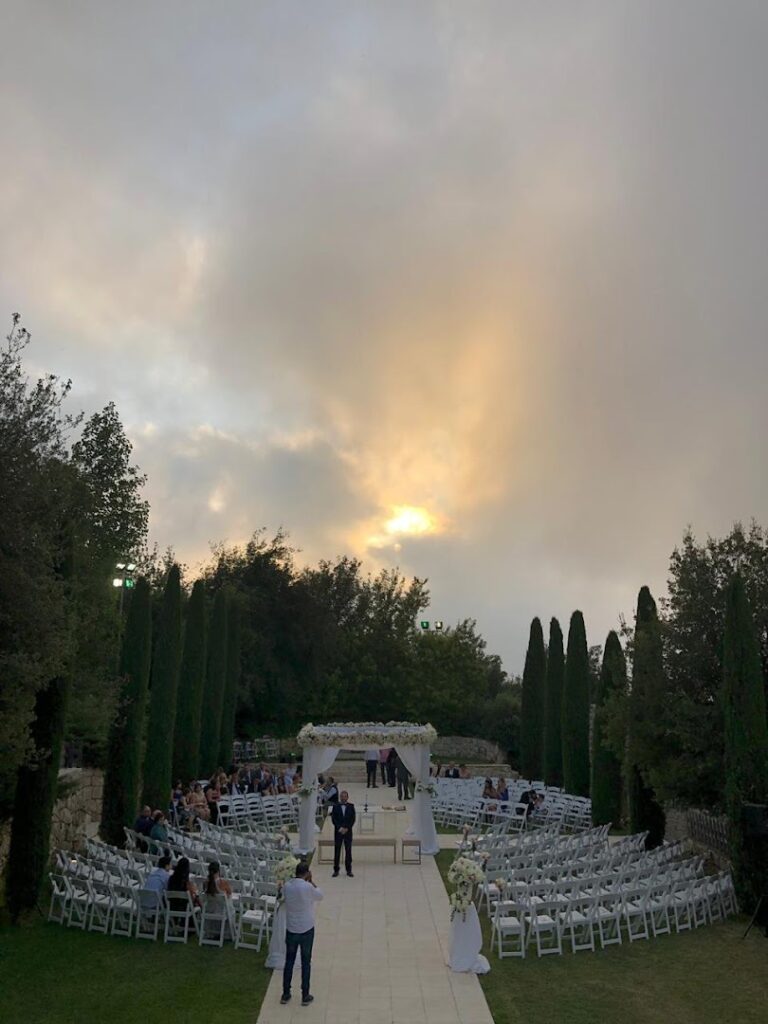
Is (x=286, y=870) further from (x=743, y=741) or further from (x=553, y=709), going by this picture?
(x=553, y=709)

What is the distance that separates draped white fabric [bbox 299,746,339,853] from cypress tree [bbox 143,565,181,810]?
4.44m

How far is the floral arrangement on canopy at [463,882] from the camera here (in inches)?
448

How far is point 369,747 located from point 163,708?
20.4 feet

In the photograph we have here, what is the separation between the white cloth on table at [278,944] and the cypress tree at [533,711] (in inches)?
959

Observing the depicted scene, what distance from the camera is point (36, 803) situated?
45.9 ft

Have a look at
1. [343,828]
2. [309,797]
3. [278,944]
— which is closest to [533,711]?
[309,797]

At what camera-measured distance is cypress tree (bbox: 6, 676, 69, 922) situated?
13633 millimetres

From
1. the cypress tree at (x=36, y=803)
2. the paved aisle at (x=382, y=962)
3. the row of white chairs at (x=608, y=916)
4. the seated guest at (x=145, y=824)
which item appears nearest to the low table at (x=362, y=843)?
the paved aisle at (x=382, y=962)

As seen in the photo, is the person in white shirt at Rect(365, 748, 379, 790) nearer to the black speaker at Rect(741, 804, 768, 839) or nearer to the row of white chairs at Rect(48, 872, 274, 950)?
the row of white chairs at Rect(48, 872, 274, 950)

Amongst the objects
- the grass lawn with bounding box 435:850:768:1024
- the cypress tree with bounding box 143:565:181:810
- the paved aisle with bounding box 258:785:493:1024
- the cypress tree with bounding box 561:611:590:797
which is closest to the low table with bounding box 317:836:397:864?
the paved aisle with bounding box 258:785:493:1024

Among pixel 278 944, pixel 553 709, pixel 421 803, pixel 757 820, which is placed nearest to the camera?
pixel 278 944

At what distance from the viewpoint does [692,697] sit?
18.6m

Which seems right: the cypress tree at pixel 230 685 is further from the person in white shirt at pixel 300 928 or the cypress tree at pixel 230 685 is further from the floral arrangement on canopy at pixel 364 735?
the person in white shirt at pixel 300 928

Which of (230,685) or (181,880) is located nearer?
(181,880)
